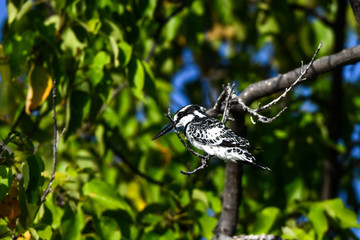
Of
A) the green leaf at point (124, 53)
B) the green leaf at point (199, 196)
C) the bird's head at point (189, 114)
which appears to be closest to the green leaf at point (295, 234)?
the green leaf at point (199, 196)

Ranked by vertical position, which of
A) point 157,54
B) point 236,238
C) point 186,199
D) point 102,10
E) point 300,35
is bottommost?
point 236,238

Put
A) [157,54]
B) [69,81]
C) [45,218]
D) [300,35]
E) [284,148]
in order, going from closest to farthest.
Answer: [45,218], [69,81], [284,148], [157,54], [300,35]

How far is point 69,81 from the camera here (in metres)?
3.94

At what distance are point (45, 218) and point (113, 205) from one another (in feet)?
1.51

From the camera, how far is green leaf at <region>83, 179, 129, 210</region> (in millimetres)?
3672

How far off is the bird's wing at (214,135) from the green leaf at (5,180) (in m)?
0.87

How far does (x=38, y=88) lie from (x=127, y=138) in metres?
2.17

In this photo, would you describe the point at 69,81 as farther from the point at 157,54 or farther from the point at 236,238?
the point at 157,54

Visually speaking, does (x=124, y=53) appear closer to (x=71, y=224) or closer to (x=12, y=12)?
(x=12, y=12)

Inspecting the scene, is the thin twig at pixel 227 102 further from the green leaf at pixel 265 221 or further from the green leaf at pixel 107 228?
the green leaf at pixel 265 221

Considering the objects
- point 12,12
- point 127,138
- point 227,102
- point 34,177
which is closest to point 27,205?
point 34,177

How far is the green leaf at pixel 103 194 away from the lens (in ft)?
12.0

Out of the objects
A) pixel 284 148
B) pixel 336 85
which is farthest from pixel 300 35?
pixel 284 148

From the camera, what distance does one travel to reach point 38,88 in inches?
151
